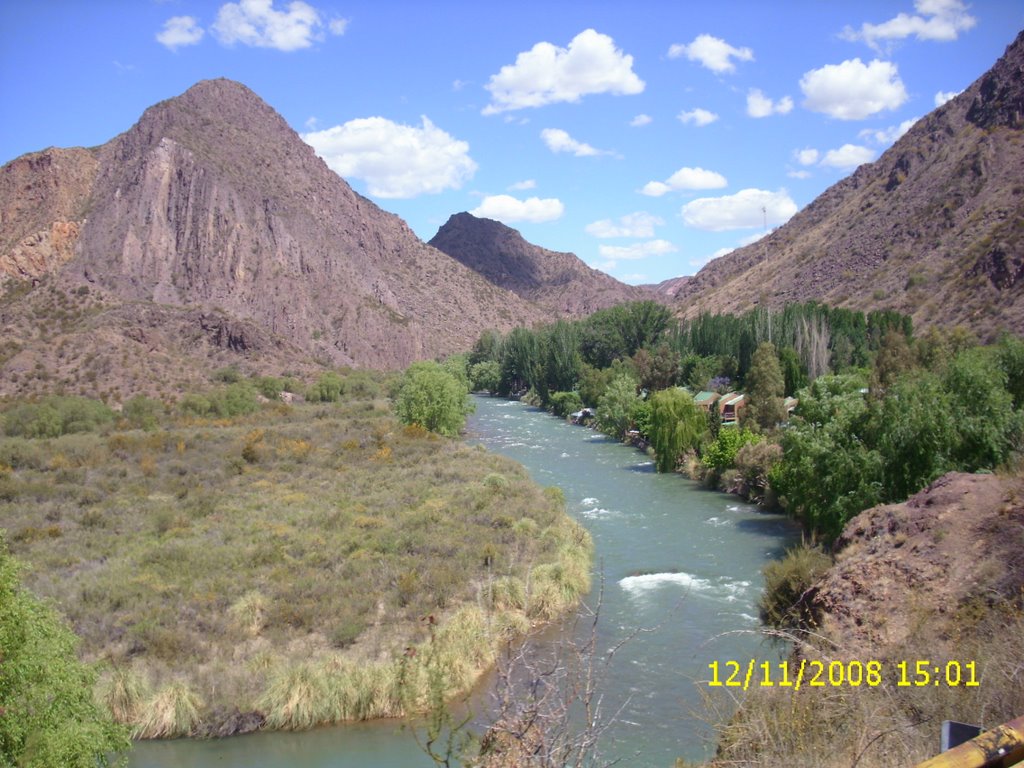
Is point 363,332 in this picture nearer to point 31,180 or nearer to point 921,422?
point 31,180

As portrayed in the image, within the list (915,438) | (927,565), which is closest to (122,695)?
(927,565)

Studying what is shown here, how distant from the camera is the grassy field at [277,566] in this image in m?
16.4

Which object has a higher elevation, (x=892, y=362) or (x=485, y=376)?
(x=892, y=362)

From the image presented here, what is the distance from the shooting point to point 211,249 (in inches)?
4058

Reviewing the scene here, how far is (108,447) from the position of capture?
1603 inches

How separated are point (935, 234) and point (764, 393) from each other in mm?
56838

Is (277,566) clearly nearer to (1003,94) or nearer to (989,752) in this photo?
(989,752)

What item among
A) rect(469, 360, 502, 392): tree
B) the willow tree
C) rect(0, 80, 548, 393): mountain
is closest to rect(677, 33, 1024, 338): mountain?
the willow tree

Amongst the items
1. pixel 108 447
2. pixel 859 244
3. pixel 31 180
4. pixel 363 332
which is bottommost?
pixel 108 447

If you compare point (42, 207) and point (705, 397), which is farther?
point (42, 207)

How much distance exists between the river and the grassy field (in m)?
0.80

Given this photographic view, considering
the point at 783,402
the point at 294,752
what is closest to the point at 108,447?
the point at 294,752

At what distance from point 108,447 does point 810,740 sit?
40.9 m

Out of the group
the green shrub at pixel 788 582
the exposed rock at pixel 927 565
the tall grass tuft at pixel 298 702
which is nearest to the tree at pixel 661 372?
the green shrub at pixel 788 582
